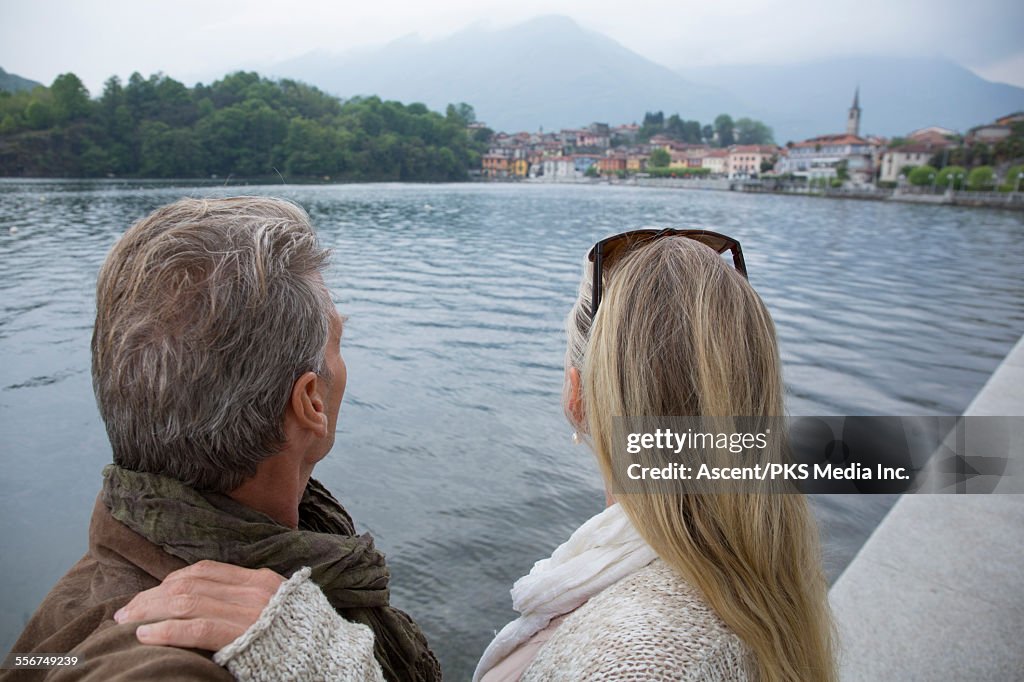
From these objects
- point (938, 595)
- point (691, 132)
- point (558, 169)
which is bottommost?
point (938, 595)

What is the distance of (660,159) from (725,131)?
3574cm

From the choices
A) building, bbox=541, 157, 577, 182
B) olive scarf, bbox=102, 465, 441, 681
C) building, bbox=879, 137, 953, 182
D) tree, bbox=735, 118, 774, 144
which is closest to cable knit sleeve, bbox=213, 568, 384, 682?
olive scarf, bbox=102, 465, 441, 681

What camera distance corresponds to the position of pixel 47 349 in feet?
25.6

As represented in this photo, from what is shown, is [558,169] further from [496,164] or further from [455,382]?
[455,382]

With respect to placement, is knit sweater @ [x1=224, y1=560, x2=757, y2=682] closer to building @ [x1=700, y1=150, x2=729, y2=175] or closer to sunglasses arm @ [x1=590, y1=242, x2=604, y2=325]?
sunglasses arm @ [x1=590, y1=242, x2=604, y2=325]

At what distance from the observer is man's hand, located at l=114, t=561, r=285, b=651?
30.0 inches

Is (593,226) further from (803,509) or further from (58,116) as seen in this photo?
(803,509)

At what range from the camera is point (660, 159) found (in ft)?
376

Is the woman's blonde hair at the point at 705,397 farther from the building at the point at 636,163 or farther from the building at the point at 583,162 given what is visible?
the building at the point at 636,163

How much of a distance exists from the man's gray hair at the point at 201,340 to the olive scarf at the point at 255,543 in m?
0.03

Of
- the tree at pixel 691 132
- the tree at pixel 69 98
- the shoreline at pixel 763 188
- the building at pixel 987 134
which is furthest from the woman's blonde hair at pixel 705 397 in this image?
the tree at pixel 691 132

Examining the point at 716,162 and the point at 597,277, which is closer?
the point at 597,277

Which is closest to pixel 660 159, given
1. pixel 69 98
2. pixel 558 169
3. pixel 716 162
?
pixel 716 162

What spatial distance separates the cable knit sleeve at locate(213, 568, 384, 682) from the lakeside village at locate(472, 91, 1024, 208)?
63.3 m
